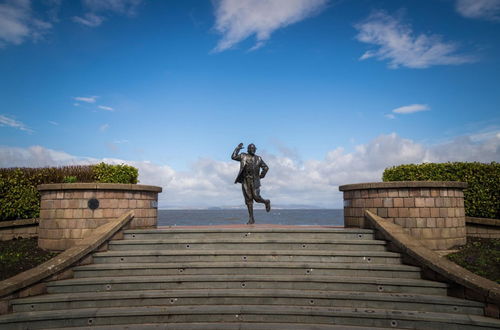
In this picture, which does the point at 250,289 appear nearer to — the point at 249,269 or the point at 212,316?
the point at 249,269

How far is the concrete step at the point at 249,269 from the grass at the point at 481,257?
1.44 metres

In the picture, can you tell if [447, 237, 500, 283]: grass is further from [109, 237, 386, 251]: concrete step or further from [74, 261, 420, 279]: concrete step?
[109, 237, 386, 251]: concrete step

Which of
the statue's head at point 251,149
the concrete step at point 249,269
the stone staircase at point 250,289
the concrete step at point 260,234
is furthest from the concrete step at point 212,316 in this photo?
the statue's head at point 251,149

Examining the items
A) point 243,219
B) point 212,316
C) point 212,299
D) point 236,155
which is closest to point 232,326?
point 212,316

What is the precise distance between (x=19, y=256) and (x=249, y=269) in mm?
5759

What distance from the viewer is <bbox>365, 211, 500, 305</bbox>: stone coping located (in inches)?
218

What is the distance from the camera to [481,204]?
32.1 ft

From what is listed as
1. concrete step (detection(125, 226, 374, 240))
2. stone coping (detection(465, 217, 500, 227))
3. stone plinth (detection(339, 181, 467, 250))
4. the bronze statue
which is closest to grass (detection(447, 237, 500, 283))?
stone plinth (detection(339, 181, 467, 250))

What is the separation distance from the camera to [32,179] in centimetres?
1089

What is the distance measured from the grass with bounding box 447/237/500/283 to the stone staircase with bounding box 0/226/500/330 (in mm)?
1390

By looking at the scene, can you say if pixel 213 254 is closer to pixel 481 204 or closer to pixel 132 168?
pixel 132 168

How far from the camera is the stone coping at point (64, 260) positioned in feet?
20.1

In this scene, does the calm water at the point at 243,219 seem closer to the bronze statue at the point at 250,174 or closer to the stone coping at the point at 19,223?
the stone coping at the point at 19,223

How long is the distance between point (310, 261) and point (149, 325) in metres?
3.37
